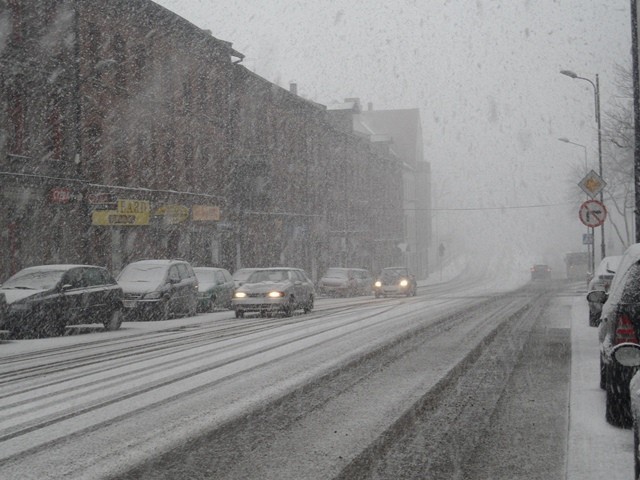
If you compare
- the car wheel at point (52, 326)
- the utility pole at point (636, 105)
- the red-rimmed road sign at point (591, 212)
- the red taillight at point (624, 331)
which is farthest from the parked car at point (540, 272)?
the red taillight at point (624, 331)

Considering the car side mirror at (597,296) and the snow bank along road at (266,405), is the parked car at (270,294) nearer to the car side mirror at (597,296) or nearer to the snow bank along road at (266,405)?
the snow bank along road at (266,405)

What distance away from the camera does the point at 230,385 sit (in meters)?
9.86

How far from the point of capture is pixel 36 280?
18.7 m

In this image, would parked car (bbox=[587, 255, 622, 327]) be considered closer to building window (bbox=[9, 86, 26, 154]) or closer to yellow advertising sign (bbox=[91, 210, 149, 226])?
building window (bbox=[9, 86, 26, 154])

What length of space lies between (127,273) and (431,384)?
53.3 feet

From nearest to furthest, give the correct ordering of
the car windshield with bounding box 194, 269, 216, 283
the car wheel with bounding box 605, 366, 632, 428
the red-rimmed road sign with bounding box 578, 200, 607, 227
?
1. the car wheel with bounding box 605, 366, 632, 428
2. the red-rimmed road sign with bounding box 578, 200, 607, 227
3. the car windshield with bounding box 194, 269, 216, 283

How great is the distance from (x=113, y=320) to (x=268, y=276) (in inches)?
232

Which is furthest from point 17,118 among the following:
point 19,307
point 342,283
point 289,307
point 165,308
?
point 342,283

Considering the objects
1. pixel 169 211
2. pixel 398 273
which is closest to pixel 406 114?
pixel 398 273

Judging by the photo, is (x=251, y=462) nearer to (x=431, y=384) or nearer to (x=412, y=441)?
(x=412, y=441)

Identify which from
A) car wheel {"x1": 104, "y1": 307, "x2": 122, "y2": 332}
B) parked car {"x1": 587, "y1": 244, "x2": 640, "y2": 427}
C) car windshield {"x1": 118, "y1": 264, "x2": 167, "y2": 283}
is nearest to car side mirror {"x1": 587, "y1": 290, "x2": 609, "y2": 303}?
→ parked car {"x1": 587, "y1": 244, "x2": 640, "y2": 427}

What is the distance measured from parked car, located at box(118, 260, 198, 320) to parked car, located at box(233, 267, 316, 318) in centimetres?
170

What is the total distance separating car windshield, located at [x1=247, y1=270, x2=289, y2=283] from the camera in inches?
982

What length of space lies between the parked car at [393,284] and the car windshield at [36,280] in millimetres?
24593
